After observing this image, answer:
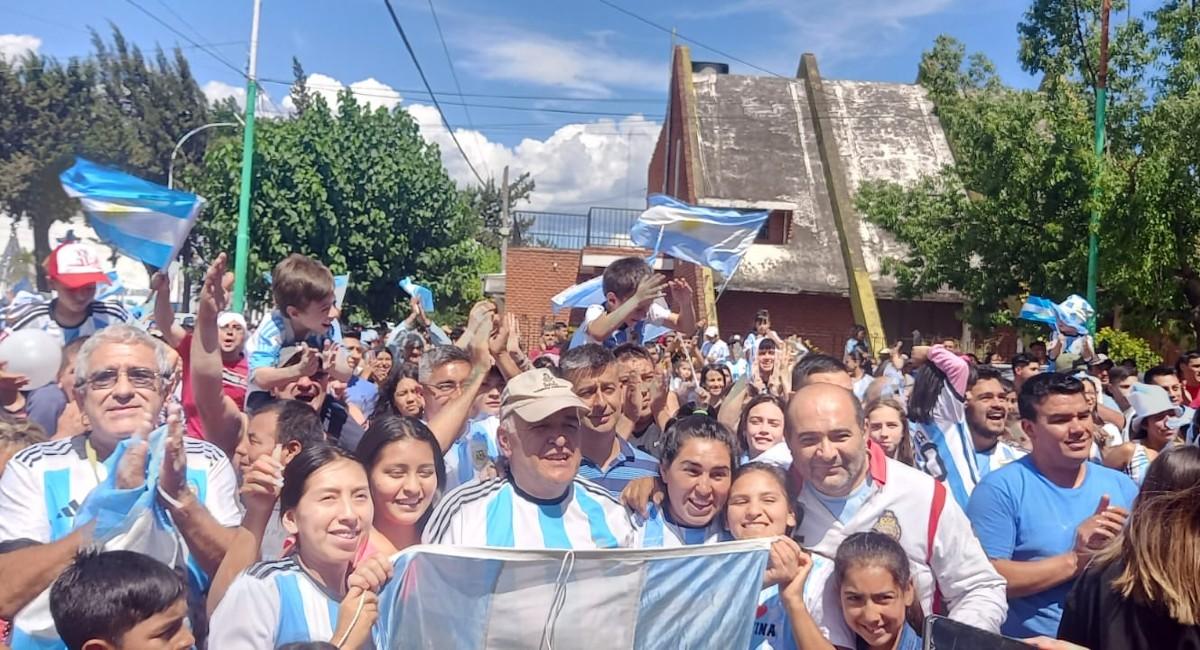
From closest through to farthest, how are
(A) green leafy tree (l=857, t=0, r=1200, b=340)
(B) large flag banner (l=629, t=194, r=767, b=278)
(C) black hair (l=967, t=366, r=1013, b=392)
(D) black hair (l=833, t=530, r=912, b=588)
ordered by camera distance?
(D) black hair (l=833, t=530, r=912, b=588) < (C) black hair (l=967, t=366, r=1013, b=392) < (B) large flag banner (l=629, t=194, r=767, b=278) < (A) green leafy tree (l=857, t=0, r=1200, b=340)

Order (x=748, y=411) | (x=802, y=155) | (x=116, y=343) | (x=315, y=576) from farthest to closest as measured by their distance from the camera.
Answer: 1. (x=802, y=155)
2. (x=748, y=411)
3. (x=116, y=343)
4. (x=315, y=576)

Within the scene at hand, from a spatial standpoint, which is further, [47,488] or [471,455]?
[471,455]

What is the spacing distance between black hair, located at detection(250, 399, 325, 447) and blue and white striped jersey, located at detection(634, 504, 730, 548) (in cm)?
120

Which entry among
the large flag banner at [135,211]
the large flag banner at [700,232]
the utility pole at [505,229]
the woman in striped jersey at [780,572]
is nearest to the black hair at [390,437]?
the woman in striped jersey at [780,572]

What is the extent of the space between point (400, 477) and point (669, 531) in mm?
923

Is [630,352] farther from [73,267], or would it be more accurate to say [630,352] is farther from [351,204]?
[351,204]

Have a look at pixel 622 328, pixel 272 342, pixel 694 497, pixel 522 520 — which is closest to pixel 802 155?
pixel 622 328

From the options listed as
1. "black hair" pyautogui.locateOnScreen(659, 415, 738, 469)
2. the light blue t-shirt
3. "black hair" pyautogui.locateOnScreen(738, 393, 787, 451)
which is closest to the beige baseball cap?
"black hair" pyautogui.locateOnScreen(659, 415, 738, 469)

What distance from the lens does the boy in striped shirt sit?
4164 mm

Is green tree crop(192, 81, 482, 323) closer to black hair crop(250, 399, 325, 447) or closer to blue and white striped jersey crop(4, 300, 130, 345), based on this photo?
blue and white striped jersey crop(4, 300, 130, 345)

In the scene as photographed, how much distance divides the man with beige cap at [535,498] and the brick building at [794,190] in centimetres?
1808

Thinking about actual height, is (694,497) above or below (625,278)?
below

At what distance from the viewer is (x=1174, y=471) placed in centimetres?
262

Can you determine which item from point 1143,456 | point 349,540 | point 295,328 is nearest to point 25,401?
point 295,328
